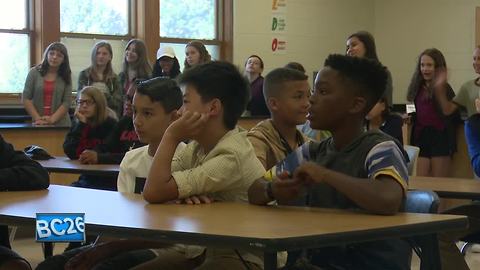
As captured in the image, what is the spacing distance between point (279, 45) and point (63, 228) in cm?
932

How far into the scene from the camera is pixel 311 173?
2203mm

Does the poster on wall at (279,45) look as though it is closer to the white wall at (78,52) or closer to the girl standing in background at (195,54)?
the white wall at (78,52)

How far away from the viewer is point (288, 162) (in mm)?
2602

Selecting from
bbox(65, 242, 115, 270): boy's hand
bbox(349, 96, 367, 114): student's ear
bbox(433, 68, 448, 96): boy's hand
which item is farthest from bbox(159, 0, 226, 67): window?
bbox(349, 96, 367, 114): student's ear

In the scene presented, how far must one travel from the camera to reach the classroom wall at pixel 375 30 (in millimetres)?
11047

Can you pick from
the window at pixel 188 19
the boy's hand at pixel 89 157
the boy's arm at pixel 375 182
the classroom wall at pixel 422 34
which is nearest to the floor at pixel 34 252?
the boy's hand at pixel 89 157

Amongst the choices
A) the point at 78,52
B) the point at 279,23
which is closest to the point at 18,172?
the point at 78,52

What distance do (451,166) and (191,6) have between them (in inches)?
191

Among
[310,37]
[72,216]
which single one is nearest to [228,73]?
[72,216]

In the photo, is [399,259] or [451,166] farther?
[451,166]

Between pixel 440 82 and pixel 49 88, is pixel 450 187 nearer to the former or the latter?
pixel 440 82

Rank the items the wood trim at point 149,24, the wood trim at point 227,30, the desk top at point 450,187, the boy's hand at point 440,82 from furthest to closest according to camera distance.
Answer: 1. the wood trim at point 227,30
2. the wood trim at point 149,24
3. the boy's hand at point 440,82
4. the desk top at point 450,187

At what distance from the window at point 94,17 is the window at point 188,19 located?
58 cm

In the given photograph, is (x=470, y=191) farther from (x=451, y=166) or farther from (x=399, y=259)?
(x=451, y=166)
